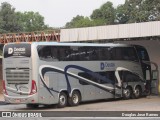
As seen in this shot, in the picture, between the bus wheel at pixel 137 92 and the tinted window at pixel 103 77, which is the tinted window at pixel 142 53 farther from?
the tinted window at pixel 103 77

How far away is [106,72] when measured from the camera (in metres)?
29.6

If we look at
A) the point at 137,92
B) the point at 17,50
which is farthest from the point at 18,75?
the point at 137,92

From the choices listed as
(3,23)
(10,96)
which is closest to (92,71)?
(10,96)

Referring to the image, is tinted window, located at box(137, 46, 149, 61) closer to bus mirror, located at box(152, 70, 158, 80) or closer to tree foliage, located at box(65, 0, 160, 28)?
bus mirror, located at box(152, 70, 158, 80)

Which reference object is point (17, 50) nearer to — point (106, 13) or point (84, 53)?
point (84, 53)

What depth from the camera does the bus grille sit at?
2508cm

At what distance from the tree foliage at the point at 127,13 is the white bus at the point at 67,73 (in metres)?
50.0

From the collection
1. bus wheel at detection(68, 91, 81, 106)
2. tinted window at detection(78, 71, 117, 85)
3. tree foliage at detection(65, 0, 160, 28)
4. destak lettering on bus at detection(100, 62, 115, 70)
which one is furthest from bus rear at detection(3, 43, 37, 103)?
tree foliage at detection(65, 0, 160, 28)

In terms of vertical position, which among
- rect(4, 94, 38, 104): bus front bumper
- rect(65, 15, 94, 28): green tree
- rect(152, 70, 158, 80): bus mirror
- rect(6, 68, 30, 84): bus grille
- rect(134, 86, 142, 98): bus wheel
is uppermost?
rect(65, 15, 94, 28): green tree

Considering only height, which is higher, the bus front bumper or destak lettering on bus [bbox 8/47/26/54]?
destak lettering on bus [bbox 8/47/26/54]

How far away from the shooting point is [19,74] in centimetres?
2520

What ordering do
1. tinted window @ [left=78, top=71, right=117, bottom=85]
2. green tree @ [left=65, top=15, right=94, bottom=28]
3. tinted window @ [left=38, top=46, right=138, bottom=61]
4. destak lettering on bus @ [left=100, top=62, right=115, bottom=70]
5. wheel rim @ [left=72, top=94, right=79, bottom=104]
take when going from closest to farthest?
1. tinted window @ [left=38, top=46, right=138, bottom=61]
2. wheel rim @ [left=72, top=94, right=79, bottom=104]
3. tinted window @ [left=78, top=71, right=117, bottom=85]
4. destak lettering on bus @ [left=100, top=62, right=115, bottom=70]
5. green tree @ [left=65, top=15, right=94, bottom=28]

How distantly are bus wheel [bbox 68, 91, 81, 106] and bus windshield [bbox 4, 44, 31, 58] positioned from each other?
11.9ft

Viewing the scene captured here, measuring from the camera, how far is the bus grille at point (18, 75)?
25078 mm
